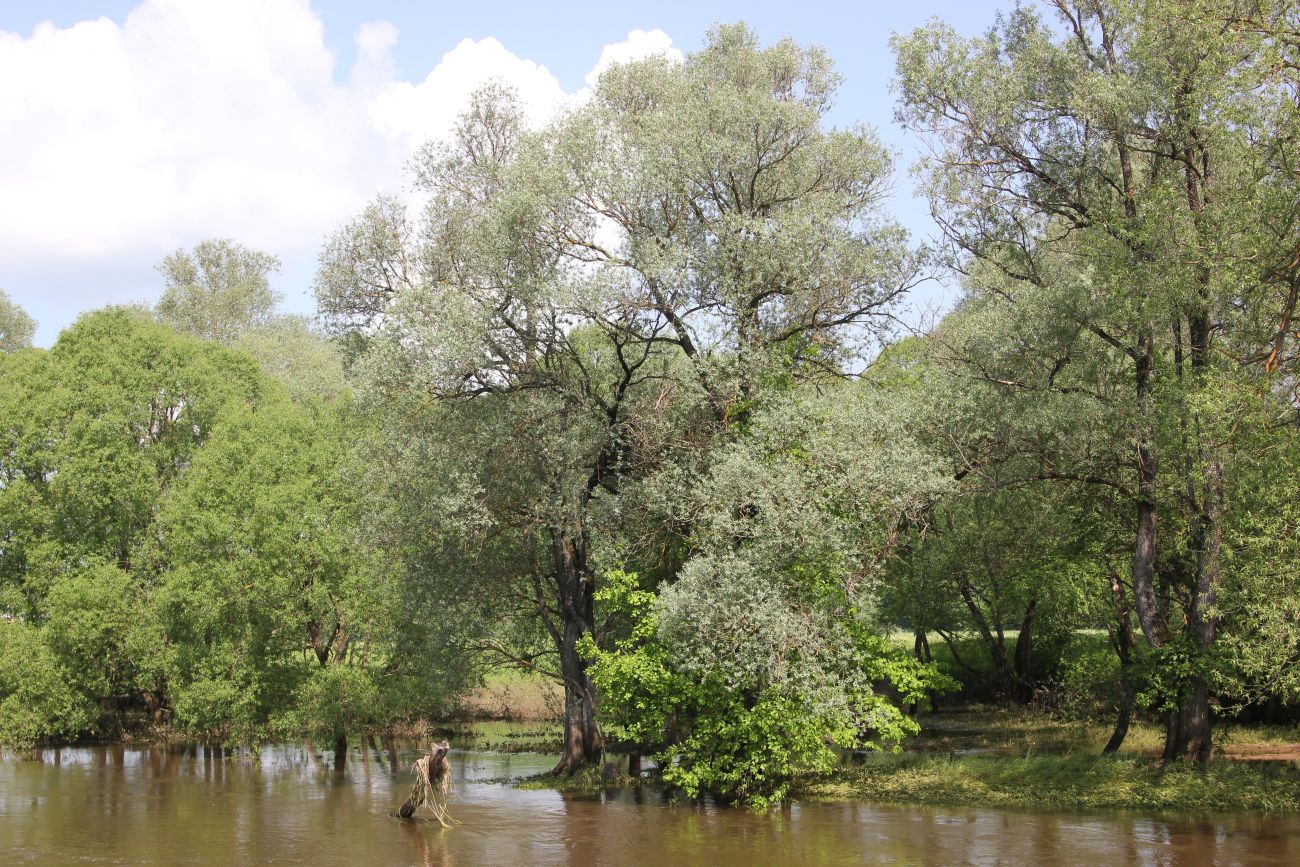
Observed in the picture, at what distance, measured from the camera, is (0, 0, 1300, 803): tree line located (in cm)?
2262

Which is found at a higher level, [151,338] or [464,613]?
[151,338]

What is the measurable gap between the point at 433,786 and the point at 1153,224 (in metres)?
19.7

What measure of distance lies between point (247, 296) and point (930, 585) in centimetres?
5356

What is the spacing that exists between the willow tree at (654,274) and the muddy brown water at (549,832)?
7.13 meters

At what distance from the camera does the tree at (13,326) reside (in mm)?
73312

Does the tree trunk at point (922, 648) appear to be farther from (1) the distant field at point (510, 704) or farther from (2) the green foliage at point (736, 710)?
(2) the green foliage at point (736, 710)

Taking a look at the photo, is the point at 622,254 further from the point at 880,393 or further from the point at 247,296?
the point at 247,296

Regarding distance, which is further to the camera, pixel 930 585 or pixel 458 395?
pixel 930 585

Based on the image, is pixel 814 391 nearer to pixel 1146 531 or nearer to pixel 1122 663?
pixel 1146 531

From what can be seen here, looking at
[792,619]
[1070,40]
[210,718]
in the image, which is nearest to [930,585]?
[792,619]

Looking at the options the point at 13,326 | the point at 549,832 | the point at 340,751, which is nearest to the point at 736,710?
the point at 549,832

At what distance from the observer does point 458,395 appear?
89.8 ft

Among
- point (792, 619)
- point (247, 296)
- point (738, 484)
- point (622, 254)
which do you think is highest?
point (247, 296)

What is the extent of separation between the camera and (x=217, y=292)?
72438 mm
